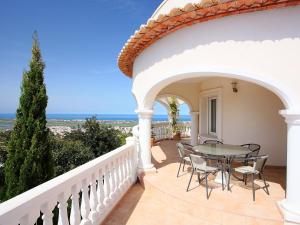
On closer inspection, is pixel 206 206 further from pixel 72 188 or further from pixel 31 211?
pixel 31 211

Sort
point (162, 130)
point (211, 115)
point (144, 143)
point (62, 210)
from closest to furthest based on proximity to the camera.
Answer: point (62, 210)
point (144, 143)
point (211, 115)
point (162, 130)

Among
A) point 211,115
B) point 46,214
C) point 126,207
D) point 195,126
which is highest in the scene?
point 211,115

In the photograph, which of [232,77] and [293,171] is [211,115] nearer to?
[232,77]

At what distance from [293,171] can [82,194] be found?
387 centimetres

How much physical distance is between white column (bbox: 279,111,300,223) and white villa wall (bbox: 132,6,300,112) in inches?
10.2

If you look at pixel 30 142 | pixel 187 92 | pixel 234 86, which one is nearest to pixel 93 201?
pixel 30 142

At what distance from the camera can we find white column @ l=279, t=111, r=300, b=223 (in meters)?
3.92

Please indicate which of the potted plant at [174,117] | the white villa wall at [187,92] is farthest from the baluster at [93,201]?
the potted plant at [174,117]

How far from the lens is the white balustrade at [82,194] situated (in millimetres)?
2137

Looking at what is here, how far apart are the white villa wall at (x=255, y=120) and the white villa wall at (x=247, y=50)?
3851 millimetres

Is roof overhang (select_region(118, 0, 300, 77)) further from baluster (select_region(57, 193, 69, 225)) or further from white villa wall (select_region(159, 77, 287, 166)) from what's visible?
A: white villa wall (select_region(159, 77, 287, 166))

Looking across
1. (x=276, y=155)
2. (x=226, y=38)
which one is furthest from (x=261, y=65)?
(x=276, y=155)

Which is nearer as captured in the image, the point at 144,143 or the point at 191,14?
the point at 191,14

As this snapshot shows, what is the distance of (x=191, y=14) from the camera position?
14.7ft
